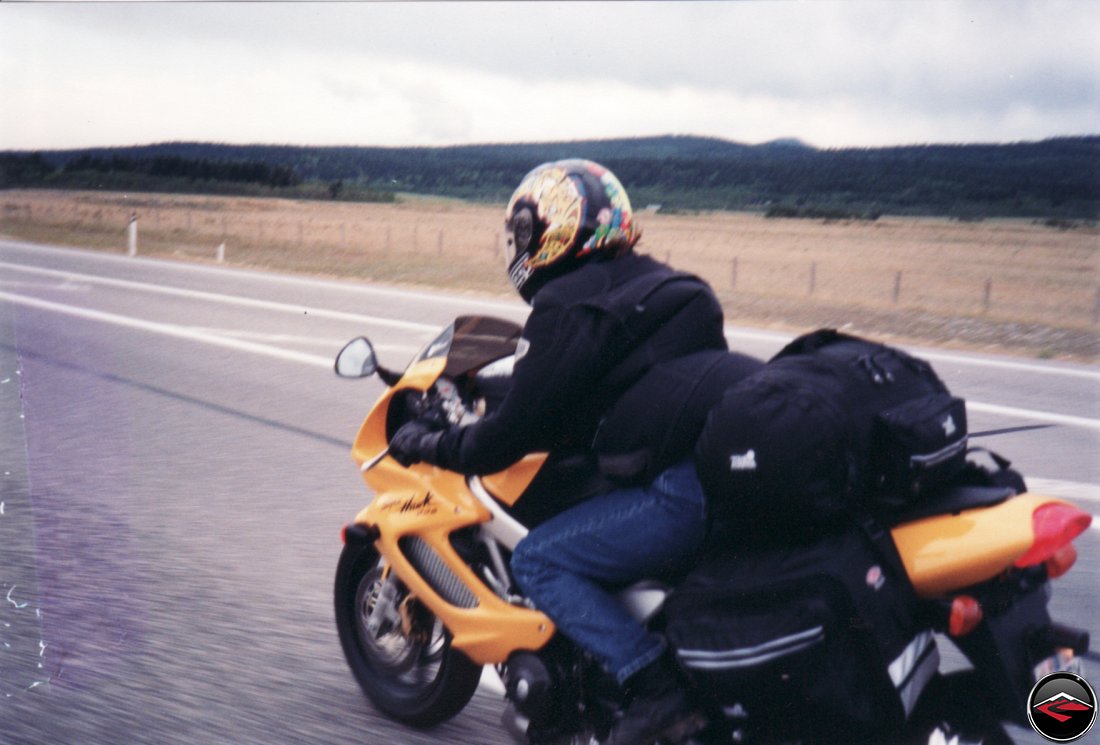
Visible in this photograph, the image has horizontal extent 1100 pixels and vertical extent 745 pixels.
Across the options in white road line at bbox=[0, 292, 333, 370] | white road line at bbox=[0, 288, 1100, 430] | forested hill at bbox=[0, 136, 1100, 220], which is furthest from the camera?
white road line at bbox=[0, 292, 333, 370]

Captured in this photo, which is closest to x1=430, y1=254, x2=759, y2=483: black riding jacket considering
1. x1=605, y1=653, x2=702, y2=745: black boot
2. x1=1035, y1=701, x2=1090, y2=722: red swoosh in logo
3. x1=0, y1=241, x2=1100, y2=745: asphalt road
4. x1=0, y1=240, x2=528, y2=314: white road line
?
x1=605, y1=653, x2=702, y2=745: black boot

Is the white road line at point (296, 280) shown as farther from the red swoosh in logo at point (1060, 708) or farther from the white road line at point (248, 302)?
the red swoosh in logo at point (1060, 708)

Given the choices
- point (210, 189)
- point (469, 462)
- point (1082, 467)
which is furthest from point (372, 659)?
point (210, 189)

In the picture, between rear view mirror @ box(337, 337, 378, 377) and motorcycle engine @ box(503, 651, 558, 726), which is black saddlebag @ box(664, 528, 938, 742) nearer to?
motorcycle engine @ box(503, 651, 558, 726)

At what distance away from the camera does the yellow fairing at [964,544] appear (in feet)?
8.41

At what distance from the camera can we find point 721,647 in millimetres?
2789

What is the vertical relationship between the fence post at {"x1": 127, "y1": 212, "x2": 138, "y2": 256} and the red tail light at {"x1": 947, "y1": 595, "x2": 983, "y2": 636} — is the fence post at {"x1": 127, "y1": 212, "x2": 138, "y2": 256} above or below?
below

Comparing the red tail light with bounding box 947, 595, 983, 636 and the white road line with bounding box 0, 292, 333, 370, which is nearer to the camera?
the red tail light with bounding box 947, 595, 983, 636

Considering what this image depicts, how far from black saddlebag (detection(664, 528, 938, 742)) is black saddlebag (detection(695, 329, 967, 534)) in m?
0.12

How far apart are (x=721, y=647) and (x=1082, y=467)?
5.87m

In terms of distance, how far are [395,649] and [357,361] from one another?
3.37ft

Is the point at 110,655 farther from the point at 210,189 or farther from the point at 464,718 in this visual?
the point at 210,189

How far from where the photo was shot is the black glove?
343cm

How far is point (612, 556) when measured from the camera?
314 centimetres
